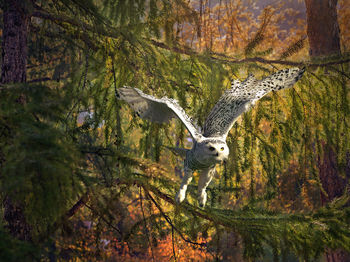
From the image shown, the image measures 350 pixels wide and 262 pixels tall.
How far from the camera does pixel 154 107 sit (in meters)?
2.01

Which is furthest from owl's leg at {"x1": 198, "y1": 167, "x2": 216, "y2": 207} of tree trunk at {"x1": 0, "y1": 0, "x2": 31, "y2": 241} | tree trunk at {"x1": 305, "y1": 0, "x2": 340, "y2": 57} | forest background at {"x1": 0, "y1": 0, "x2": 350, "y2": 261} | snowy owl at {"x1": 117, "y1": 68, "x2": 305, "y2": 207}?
tree trunk at {"x1": 305, "y1": 0, "x2": 340, "y2": 57}

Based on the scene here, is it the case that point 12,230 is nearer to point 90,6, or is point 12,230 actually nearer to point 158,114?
point 158,114

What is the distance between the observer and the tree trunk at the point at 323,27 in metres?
→ 5.04

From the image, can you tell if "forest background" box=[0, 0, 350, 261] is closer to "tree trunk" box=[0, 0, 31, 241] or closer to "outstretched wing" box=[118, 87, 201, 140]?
"tree trunk" box=[0, 0, 31, 241]

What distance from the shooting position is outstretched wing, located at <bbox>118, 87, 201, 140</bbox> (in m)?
1.76

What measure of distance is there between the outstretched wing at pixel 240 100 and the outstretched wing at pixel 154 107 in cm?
13

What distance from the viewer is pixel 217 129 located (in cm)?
183

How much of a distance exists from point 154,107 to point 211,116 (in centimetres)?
39

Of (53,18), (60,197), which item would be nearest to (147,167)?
(60,197)

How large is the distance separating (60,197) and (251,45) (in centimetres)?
202

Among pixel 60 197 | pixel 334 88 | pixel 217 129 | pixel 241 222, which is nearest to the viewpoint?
pixel 60 197

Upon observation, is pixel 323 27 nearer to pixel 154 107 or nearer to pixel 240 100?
pixel 240 100

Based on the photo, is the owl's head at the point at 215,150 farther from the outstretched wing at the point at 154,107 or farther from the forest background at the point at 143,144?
the forest background at the point at 143,144

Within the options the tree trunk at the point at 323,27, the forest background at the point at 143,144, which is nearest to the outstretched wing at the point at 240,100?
the forest background at the point at 143,144
